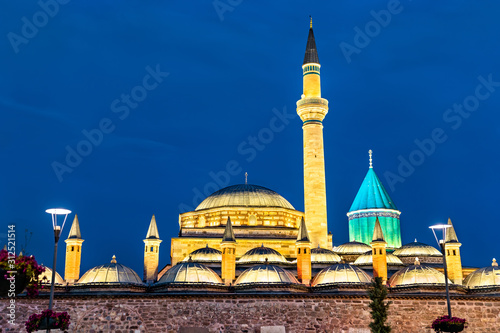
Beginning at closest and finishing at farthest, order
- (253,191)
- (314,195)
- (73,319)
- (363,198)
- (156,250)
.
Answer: (73,319), (156,250), (314,195), (253,191), (363,198)

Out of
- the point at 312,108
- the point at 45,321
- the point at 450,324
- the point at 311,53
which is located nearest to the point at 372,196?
the point at 312,108

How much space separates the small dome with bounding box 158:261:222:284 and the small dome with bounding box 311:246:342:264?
300 inches

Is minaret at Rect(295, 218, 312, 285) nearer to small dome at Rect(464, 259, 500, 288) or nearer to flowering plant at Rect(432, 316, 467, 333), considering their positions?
flowering plant at Rect(432, 316, 467, 333)

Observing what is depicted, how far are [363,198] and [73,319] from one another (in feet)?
86.2

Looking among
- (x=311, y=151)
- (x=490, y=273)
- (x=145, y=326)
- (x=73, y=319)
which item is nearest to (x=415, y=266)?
(x=490, y=273)

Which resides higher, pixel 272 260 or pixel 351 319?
pixel 272 260

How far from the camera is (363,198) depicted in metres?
43.0

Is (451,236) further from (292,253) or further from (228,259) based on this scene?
(228,259)

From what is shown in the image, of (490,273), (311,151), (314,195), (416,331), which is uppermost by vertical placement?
(311,151)

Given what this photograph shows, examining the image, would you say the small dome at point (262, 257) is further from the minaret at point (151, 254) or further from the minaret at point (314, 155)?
the minaret at point (151, 254)

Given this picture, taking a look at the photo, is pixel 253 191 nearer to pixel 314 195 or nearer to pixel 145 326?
pixel 314 195

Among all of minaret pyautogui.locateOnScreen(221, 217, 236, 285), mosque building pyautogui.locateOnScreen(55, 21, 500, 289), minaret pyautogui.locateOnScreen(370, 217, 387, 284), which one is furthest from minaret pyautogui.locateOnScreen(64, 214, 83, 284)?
minaret pyautogui.locateOnScreen(370, 217, 387, 284)

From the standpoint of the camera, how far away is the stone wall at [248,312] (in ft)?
72.8

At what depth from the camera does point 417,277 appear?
86.4 ft
